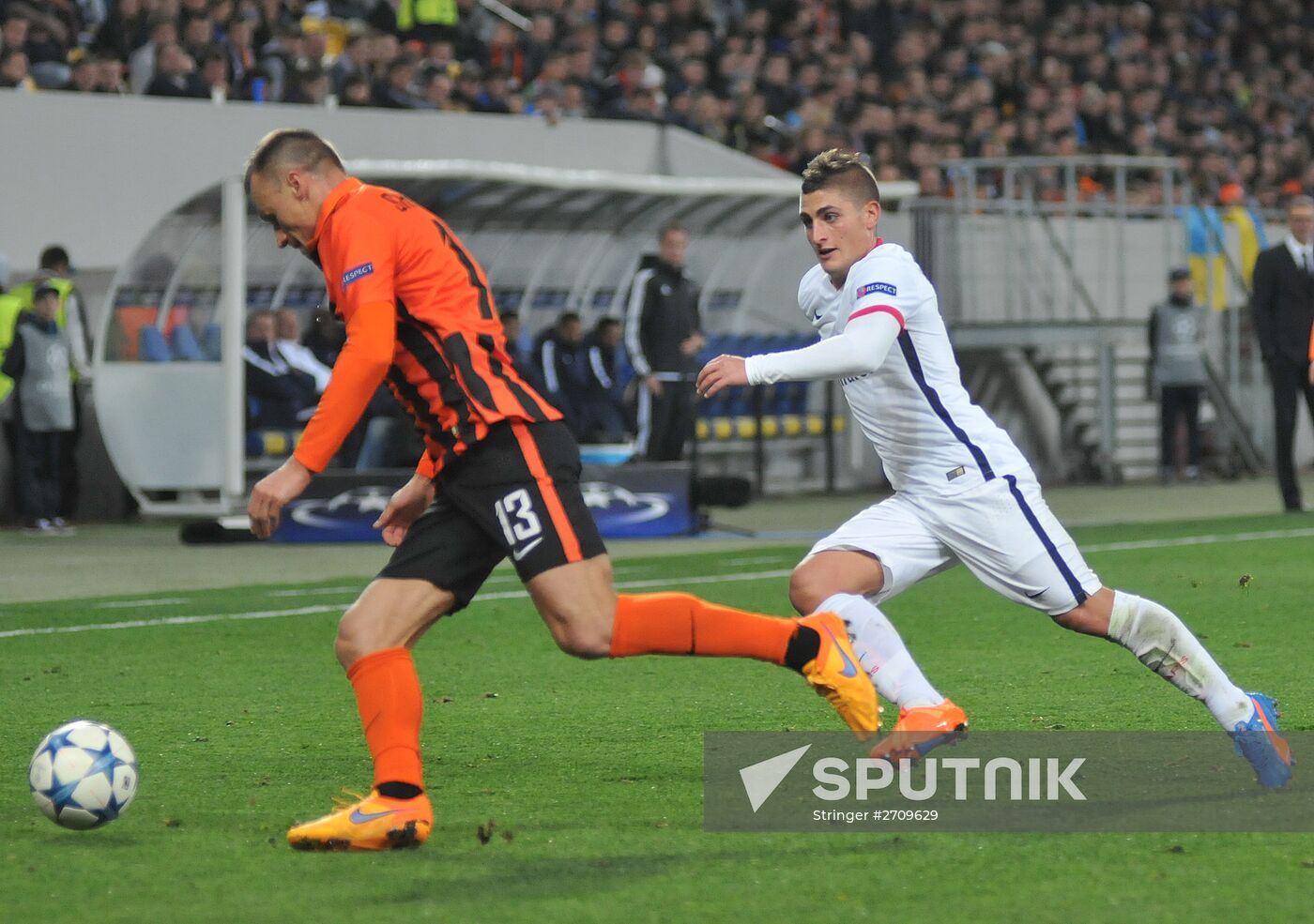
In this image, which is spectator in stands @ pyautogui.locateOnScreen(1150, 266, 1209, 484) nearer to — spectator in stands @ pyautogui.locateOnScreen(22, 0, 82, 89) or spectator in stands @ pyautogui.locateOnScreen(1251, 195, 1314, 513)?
spectator in stands @ pyautogui.locateOnScreen(1251, 195, 1314, 513)

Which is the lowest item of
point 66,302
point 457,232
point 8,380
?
point 8,380

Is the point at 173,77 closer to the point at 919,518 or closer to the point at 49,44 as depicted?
the point at 49,44

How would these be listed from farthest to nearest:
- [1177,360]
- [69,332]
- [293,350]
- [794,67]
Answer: [794,67], [1177,360], [293,350], [69,332]

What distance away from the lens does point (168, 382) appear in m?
15.0

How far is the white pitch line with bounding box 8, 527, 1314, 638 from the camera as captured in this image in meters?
9.46

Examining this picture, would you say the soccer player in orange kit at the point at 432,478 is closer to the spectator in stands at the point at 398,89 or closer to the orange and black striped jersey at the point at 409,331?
the orange and black striped jersey at the point at 409,331

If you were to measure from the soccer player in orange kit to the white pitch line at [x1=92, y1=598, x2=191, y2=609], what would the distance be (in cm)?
569

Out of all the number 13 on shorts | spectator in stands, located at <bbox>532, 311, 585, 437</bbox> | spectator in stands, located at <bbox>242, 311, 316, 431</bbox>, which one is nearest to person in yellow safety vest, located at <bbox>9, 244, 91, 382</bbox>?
spectator in stands, located at <bbox>242, 311, 316, 431</bbox>

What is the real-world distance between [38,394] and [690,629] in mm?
10924

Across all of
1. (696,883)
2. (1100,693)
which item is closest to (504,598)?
(1100,693)

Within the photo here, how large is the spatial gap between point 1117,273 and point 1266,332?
677 cm

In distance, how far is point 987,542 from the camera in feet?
17.8

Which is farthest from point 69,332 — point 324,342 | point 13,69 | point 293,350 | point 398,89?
point 398,89

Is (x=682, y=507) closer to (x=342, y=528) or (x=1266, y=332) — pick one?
(x=342, y=528)
